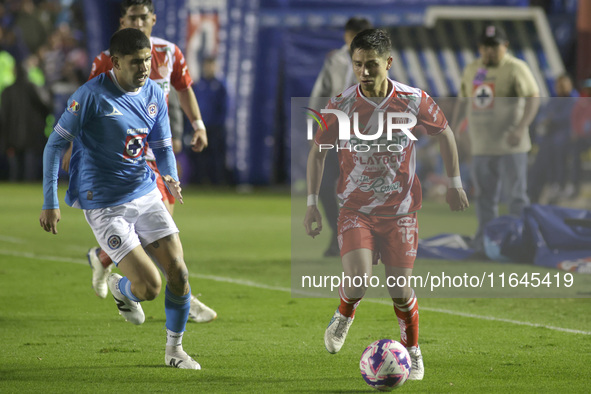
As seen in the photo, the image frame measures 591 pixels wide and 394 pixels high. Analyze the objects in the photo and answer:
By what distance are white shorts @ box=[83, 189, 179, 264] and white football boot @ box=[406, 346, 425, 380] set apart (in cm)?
147

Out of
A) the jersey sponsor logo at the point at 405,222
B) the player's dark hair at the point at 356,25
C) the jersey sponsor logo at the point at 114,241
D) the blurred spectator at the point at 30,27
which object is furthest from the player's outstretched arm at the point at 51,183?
the blurred spectator at the point at 30,27

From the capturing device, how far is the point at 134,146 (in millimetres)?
6004

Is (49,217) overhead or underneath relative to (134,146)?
underneath

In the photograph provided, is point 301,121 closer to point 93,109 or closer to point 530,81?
point 93,109

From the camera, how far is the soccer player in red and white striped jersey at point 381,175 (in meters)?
5.72

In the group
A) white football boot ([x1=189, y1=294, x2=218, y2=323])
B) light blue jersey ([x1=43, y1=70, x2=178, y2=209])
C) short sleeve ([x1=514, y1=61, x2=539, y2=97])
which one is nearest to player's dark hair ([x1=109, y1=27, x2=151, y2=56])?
light blue jersey ([x1=43, y1=70, x2=178, y2=209])

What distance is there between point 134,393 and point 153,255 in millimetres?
902

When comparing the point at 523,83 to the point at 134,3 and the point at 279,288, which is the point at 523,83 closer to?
the point at 279,288

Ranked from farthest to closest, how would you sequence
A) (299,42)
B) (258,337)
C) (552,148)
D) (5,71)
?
(5,71) < (299,42) < (552,148) < (258,337)

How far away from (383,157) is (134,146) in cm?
140

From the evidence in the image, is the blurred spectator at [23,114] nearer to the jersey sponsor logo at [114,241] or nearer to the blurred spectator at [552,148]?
the blurred spectator at [552,148]

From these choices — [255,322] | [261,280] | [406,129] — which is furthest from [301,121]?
[261,280]

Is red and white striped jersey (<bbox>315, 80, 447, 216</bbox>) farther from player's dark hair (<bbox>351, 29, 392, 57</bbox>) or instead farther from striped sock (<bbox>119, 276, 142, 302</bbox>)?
striped sock (<bbox>119, 276, 142, 302</bbox>)

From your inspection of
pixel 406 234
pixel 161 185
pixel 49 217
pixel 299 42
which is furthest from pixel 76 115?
pixel 299 42
